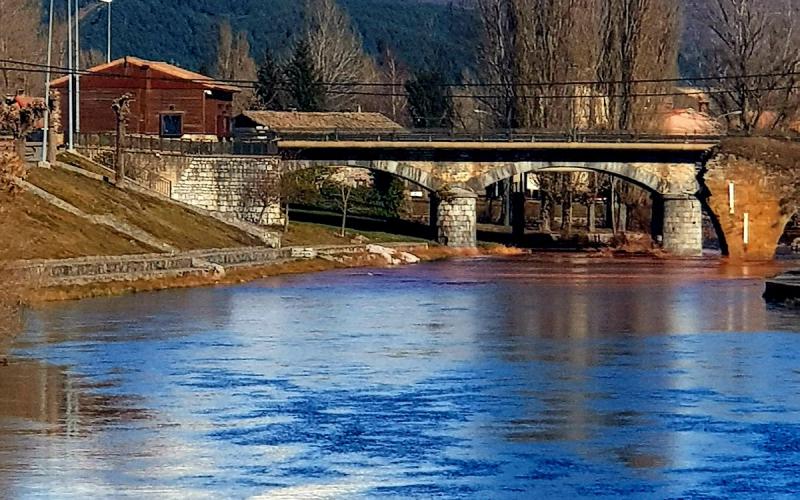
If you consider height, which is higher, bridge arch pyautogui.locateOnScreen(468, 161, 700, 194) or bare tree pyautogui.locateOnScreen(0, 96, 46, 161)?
bare tree pyautogui.locateOnScreen(0, 96, 46, 161)

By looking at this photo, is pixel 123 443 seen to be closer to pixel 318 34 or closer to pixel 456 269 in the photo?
pixel 456 269

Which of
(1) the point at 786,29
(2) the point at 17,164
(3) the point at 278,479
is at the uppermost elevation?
(1) the point at 786,29

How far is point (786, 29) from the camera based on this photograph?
351ft

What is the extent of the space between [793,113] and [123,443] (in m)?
75.7

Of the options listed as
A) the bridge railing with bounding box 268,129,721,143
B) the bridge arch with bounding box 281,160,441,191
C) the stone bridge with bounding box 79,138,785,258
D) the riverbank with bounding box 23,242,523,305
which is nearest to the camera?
the riverbank with bounding box 23,242,523,305

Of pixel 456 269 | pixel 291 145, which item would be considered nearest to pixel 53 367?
pixel 456 269

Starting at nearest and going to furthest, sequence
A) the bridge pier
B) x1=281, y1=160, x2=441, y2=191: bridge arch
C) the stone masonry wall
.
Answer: the stone masonry wall
the bridge pier
x1=281, y1=160, x2=441, y2=191: bridge arch

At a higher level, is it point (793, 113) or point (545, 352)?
point (793, 113)

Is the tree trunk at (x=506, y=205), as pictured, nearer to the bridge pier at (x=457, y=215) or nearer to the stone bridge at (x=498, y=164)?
the stone bridge at (x=498, y=164)

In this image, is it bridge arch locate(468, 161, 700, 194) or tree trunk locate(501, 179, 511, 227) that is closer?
bridge arch locate(468, 161, 700, 194)

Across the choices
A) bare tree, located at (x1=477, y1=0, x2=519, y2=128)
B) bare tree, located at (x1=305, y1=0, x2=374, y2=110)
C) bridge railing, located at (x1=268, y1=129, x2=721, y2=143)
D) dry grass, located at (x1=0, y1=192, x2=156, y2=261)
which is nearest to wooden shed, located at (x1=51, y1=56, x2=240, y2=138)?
bridge railing, located at (x1=268, y1=129, x2=721, y2=143)

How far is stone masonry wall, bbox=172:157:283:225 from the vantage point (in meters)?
87.9

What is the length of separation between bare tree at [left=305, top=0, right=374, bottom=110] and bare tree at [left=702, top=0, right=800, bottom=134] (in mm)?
42340

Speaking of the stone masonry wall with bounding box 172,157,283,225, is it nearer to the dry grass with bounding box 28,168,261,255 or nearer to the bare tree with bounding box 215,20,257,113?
the dry grass with bounding box 28,168,261,255
